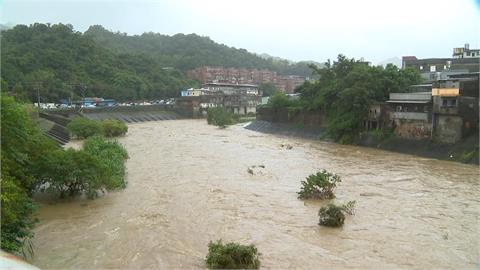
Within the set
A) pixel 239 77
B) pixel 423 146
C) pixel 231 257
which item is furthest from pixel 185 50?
pixel 231 257

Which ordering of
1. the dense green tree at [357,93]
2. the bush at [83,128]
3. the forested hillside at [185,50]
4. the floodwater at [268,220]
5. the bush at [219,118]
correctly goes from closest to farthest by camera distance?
→ 1. the floodwater at [268,220]
2. the dense green tree at [357,93]
3. the bush at [83,128]
4. the bush at [219,118]
5. the forested hillside at [185,50]

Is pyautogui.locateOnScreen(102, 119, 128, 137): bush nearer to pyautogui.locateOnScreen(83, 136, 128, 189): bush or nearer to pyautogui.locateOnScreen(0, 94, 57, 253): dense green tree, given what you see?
pyautogui.locateOnScreen(83, 136, 128, 189): bush

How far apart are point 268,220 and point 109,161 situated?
331 inches

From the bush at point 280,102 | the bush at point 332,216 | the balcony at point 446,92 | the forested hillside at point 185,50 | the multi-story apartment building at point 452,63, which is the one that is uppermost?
the forested hillside at point 185,50

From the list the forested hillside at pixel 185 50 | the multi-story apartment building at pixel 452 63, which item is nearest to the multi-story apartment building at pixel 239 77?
the forested hillside at pixel 185 50

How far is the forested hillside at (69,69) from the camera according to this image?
57406 mm

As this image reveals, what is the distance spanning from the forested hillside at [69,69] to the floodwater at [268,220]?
3819 centimetres

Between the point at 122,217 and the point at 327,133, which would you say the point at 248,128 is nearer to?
the point at 327,133

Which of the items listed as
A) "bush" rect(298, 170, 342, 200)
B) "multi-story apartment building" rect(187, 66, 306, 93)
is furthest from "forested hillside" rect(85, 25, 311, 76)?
"bush" rect(298, 170, 342, 200)

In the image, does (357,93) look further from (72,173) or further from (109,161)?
(72,173)

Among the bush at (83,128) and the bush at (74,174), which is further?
the bush at (83,128)

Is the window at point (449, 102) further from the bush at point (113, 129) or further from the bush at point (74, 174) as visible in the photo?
the bush at point (113, 129)

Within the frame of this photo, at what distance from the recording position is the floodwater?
10.8 meters

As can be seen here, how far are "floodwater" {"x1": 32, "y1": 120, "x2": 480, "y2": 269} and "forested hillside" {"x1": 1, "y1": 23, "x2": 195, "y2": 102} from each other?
3819 cm
